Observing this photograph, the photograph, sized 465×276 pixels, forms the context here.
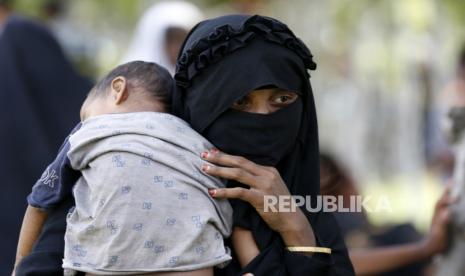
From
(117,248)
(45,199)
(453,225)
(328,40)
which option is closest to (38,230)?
(45,199)

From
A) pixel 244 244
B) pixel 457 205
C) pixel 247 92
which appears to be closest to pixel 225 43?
pixel 247 92

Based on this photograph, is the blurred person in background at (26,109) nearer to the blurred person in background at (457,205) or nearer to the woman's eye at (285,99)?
the blurred person in background at (457,205)

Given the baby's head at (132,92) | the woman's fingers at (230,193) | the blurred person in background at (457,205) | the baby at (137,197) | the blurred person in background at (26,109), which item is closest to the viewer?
the baby at (137,197)

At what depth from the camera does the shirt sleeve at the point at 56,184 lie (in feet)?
8.22

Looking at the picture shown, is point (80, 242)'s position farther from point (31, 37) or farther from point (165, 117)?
point (31, 37)

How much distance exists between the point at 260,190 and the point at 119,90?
0.44 metres

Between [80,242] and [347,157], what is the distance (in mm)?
9406

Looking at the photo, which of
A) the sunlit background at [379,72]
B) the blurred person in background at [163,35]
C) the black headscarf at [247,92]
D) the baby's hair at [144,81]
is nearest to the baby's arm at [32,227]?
the baby's hair at [144,81]

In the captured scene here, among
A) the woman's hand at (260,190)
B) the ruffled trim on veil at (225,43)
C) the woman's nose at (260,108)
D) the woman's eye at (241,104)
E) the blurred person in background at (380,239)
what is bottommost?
the blurred person in background at (380,239)

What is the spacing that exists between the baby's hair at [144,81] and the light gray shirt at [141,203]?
12 cm

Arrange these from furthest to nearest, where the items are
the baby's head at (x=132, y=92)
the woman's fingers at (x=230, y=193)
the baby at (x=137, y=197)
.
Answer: the baby's head at (x=132, y=92) → the woman's fingers at (x=230, y=193) → the baby at (x=137, y=197)

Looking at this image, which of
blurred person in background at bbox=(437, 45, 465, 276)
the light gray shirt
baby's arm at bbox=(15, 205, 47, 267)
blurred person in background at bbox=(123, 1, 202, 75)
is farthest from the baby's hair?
blurred person in background at bbox=(123, 1, 202, 75)

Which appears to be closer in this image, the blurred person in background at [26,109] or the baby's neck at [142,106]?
the baby's neck at [142,106]

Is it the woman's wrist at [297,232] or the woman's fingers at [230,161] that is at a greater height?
the woman's fingers at [230,161]
